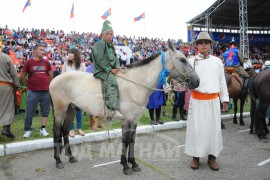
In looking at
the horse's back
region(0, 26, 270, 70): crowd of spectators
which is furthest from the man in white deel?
region(0, 26, 270, 70): crowd of spectators

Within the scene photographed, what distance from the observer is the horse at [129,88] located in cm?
452

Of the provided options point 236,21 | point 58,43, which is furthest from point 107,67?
point 236,21

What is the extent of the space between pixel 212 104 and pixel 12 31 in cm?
2594

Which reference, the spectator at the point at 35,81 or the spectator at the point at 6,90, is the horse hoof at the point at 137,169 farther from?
the spectator at the point at 6,90

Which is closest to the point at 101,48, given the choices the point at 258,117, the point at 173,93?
the point at 258,117

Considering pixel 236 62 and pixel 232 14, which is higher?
pixel 232 14

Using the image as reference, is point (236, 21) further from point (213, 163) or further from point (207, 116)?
point (213, 163)

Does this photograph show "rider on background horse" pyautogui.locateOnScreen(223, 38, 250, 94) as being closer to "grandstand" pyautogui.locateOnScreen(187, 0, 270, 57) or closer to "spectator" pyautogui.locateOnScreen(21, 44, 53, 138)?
"spectator" pyautogui.locateOnScreen(21, 44, 53, 138)

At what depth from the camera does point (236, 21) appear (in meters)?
33.9

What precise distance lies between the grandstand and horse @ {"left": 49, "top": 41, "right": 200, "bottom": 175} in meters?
19.9

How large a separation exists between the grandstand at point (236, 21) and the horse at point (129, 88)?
785 inches

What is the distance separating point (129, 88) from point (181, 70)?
957 mm

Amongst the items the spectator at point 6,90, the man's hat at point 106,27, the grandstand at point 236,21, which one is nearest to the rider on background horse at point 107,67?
the man's hat at point 106,27

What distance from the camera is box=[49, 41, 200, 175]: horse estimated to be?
14.8 feet
